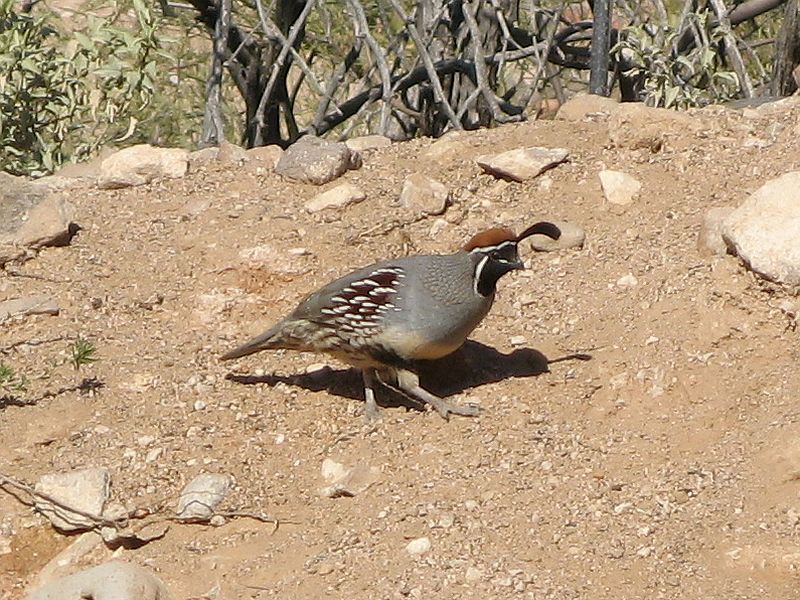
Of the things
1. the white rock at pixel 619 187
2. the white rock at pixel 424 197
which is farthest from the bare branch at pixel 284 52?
the white rock at pixel 619 187

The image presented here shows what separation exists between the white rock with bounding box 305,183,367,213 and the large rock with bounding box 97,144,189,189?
0.63 meters

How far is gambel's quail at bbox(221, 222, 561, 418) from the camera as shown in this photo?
4750 mm

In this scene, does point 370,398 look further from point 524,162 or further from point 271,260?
point 524,162

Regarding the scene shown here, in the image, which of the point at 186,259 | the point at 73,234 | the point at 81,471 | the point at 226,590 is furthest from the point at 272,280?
the point at 226,590

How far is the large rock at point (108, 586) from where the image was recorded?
155 inches

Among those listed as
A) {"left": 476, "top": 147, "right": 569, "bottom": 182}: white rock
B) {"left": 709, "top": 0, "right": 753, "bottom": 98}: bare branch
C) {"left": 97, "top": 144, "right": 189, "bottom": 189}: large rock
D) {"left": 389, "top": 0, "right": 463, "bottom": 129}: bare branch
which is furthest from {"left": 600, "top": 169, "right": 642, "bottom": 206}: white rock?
{"left": 97, "top": 144, "right": 189, "bottom": 189}: large rock

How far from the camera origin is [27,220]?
18.6ft

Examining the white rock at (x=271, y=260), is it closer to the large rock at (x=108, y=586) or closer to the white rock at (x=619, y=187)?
the white rock at (x=619, y=187)

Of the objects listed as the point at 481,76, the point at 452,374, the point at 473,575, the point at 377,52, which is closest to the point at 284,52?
the point at 377,52

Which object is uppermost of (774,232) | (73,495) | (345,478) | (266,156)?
(774,232)

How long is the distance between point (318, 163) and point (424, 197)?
480mm

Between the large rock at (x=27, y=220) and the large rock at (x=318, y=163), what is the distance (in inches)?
34.1

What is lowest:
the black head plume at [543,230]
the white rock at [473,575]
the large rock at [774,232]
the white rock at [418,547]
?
the white rock at [418,547]

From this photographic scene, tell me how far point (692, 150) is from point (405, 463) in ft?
6.30
